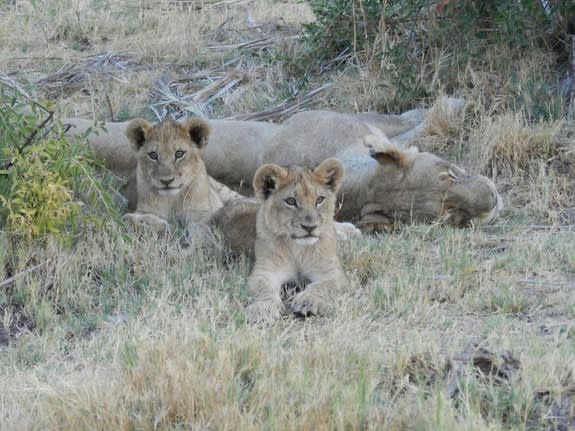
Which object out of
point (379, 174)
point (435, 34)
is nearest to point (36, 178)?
point (379, 174)

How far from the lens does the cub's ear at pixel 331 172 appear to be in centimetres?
580

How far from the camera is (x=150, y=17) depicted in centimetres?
1102

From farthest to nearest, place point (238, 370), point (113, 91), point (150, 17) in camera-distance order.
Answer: point (150, 17)
point (113, 91)
point (238, 370)

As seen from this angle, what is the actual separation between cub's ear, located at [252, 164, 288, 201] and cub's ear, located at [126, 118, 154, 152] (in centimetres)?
131

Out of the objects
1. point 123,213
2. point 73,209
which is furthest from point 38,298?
point 123,213

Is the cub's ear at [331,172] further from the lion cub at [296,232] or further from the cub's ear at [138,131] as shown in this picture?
the cub's ear at [138,131]

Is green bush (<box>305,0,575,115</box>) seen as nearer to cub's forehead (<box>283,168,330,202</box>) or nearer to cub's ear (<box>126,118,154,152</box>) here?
cub's ear (<box>126,118,154,152</box>)

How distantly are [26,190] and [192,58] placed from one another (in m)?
4.39

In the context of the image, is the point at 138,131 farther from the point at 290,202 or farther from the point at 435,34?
the point at 435,34

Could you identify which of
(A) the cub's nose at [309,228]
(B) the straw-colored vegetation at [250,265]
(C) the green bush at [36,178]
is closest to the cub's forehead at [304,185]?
(A) the cub's nose at [309,228]

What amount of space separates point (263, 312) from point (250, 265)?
0.95m

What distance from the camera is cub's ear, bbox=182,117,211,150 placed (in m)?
6.92

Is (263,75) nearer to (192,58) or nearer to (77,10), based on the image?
(192,58)

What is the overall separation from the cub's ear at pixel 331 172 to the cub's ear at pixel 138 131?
146 centimetres
